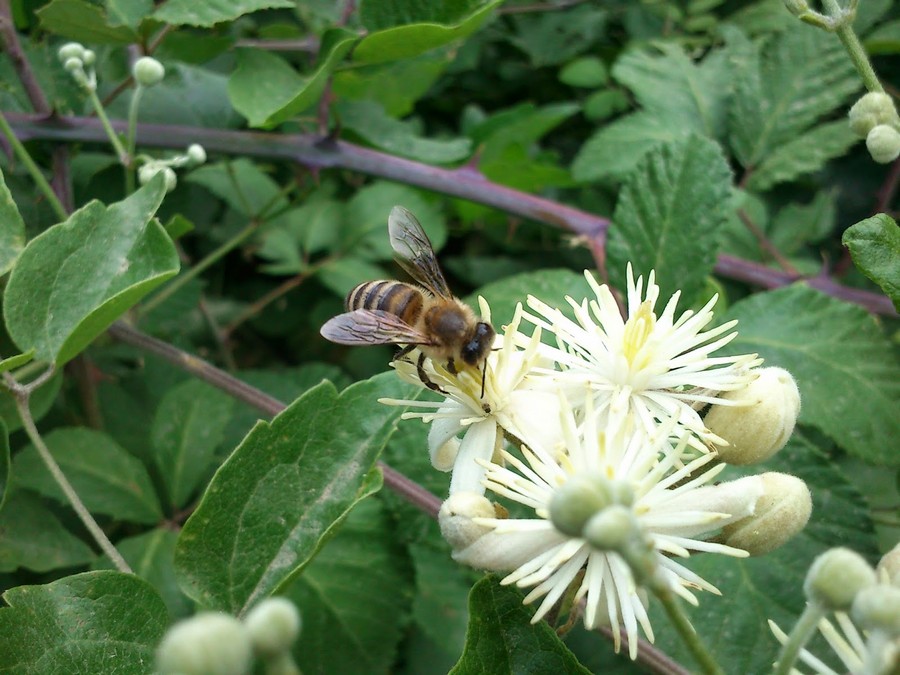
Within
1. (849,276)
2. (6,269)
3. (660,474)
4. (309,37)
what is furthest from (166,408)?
(849,276)

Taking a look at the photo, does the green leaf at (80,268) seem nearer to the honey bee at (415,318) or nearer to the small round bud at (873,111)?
the honey bee at (415,318)

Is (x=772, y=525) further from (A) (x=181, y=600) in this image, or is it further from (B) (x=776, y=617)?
(A) (x=181, y=600)

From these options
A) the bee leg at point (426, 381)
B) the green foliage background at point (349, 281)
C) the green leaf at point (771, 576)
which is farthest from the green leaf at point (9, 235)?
the green leaf at point (771, 576)

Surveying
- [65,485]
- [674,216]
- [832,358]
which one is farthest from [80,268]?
[832,358]

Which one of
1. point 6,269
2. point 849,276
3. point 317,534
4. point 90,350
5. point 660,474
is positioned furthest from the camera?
point 849,276

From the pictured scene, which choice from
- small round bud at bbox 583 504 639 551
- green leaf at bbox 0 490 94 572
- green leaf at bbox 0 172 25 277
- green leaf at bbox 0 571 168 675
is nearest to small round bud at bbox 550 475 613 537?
small round bud at bbox 583 504 639 551

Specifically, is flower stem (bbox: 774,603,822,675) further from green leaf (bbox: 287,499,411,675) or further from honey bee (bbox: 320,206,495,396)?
green leaf (bbox: 287,499,411,675)
